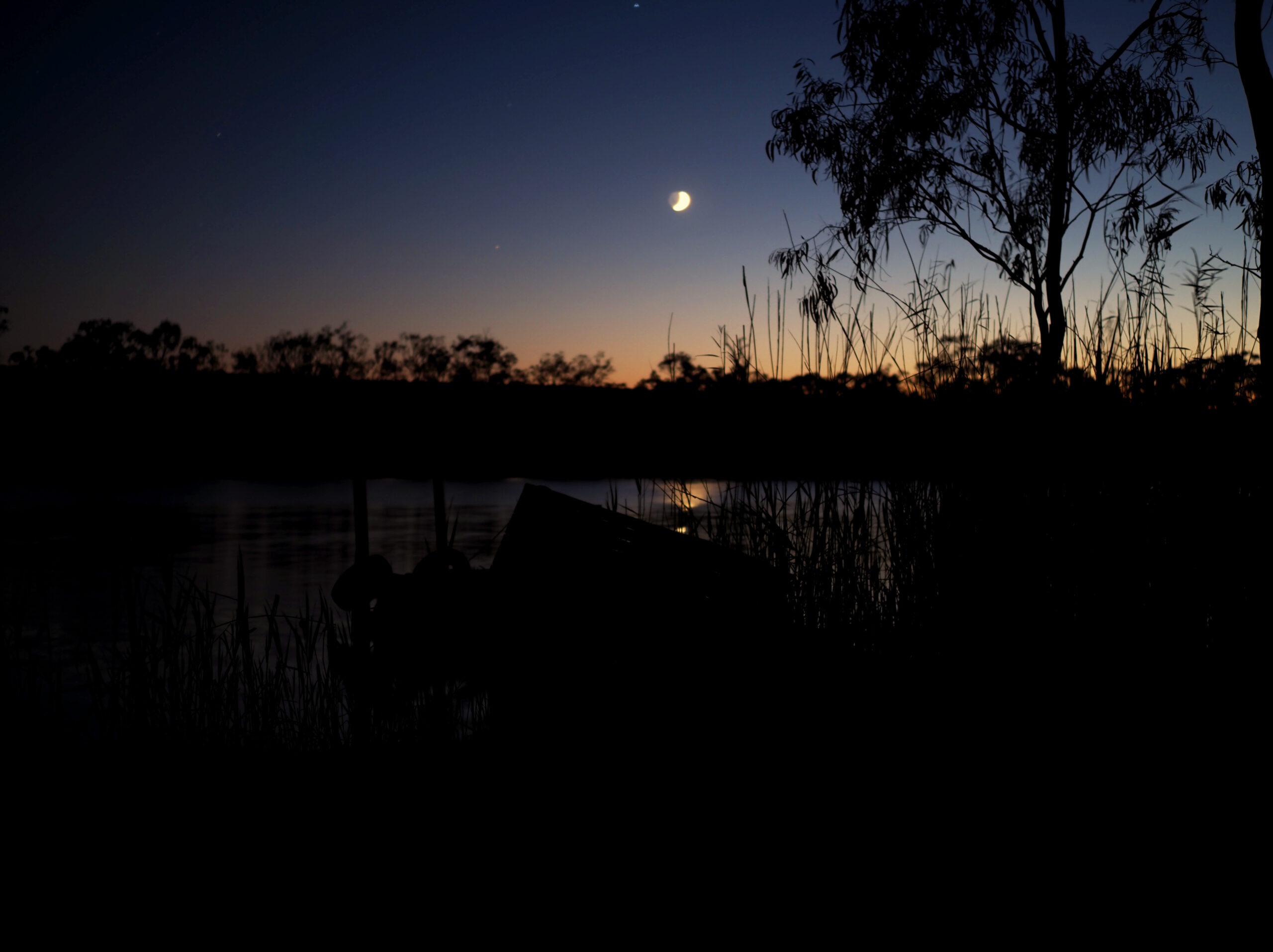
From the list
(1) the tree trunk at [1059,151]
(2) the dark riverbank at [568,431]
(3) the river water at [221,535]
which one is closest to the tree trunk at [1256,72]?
(1) the tree trunk at [1059,151]

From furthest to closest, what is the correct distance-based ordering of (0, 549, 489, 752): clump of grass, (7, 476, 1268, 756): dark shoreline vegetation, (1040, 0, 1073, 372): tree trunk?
(1040, 0, 1073, 372): tree trunk
(0, 549, 489, 752): clump of grass
(7, 476, 1268, 756): dark shoreline vegetation

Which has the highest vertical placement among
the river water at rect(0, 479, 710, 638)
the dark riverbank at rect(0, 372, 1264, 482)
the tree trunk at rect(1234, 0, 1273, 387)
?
the tree trunk at rect(1234, 0, 1273, 387)

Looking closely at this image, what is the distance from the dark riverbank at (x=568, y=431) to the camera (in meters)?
2.11

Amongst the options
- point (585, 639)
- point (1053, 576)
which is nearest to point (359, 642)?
point (585, 639)

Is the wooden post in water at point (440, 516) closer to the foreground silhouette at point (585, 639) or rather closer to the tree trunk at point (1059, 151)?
the foreground silhouette at point (585, 639)

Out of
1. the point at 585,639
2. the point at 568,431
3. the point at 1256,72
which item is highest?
the point at 1256,72

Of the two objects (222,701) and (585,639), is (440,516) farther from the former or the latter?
(585,639)

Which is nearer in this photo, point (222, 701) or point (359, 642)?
point (222, 701)

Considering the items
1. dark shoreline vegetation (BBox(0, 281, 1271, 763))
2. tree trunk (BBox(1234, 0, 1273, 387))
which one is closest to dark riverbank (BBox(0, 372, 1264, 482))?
dark shoreline vegetation (BBox(0, 281, 1271, 763))

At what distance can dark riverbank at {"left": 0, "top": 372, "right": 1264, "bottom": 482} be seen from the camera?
2111 millimetres

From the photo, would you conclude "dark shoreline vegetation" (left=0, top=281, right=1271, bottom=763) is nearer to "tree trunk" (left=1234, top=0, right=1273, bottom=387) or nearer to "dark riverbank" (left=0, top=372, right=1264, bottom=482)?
"dark riverbank" (left=0, top=372, right=1264, bottom=482)

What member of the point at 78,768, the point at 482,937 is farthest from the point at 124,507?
the point at 482,937

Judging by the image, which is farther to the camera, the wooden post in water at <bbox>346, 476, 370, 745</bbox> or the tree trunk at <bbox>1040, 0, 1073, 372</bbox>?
the tree trunk at <bbox>1040, 0, 1073, 372</bbox>

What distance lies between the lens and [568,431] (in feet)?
8.98
